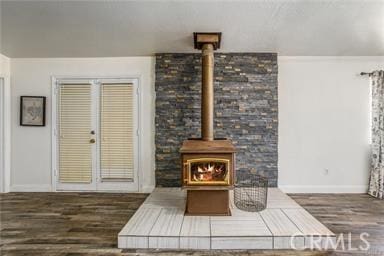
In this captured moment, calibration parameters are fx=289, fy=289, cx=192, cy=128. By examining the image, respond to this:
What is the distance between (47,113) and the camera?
16.1 feet

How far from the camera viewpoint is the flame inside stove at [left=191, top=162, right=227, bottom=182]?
3.36 metres

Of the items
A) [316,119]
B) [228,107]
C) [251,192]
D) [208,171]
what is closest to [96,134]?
[228,107]

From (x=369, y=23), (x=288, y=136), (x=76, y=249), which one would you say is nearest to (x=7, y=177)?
(x=76, y=249)

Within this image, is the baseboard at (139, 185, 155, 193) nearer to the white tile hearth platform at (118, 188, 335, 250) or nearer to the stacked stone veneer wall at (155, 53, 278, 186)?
the stacked stone veneer wall at (155, 53, 278, 186)

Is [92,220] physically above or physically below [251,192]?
below

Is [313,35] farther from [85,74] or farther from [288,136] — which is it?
[85,74]

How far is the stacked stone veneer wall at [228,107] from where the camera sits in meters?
4.71

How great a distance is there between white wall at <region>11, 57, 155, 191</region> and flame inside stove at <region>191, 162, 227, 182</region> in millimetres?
1620

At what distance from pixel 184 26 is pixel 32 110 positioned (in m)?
3.05

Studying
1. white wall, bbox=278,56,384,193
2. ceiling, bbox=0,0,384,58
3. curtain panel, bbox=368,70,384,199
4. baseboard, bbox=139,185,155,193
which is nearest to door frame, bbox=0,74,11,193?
ceiling, bbox=0,0,384,58

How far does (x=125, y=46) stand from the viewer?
4.34 m

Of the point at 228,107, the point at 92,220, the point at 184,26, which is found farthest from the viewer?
the point at 228,107

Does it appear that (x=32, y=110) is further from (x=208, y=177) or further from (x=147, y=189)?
(x=208, y=177)

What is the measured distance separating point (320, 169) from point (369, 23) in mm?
2331
